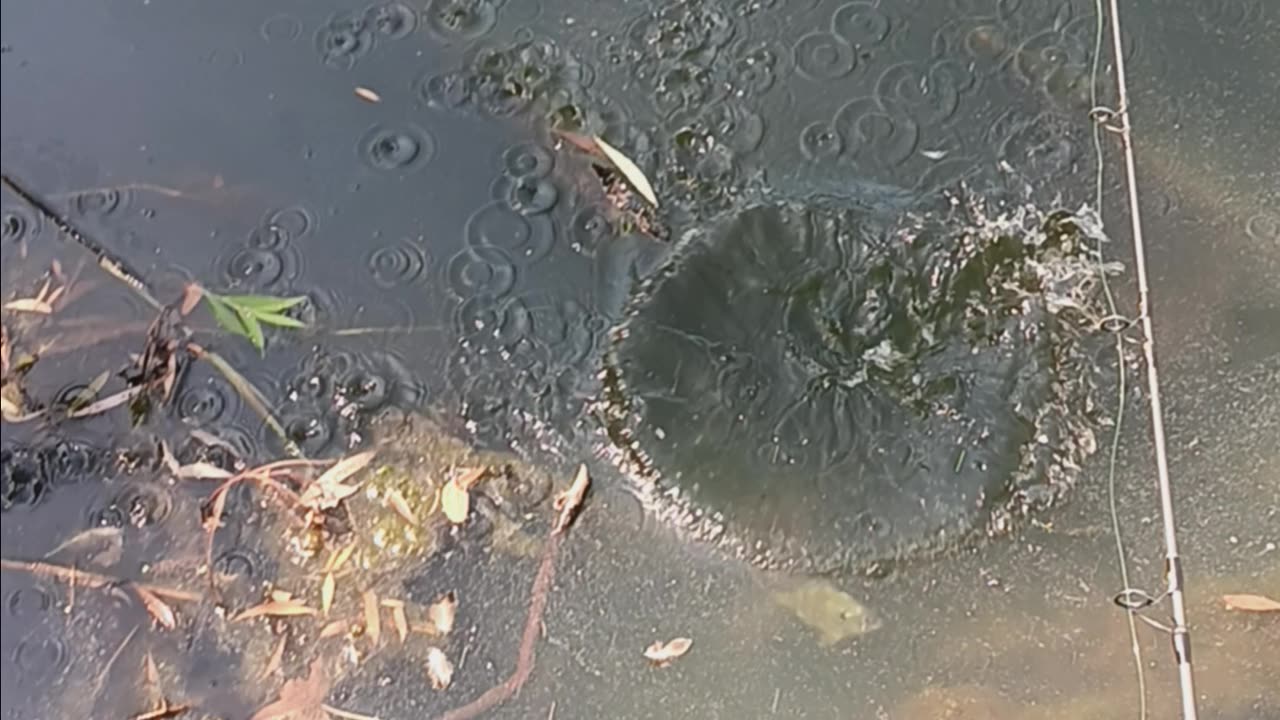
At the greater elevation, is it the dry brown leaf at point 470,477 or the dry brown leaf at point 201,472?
the dry brown leaf at point 470,477

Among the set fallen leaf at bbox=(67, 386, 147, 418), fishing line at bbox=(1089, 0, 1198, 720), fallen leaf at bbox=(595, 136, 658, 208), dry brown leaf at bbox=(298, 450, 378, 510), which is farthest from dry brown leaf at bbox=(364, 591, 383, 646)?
fishing line at bbox=(1089, 0, 1198, 720)

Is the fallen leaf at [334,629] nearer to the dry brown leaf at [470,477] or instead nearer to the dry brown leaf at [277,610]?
the dry brown leaf at [277,610]

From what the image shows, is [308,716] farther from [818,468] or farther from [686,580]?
[818,468]

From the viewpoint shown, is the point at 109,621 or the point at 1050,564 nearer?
the point at 1050,564

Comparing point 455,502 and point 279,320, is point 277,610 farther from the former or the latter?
point 279,320

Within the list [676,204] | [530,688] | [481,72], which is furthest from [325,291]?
[530,688]

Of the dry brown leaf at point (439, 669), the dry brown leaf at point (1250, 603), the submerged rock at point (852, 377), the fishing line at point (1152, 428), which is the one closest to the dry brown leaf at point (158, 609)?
the dry brown leaf at point (439, 669)

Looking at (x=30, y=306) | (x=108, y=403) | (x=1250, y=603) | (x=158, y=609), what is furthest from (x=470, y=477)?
(x=1250, y=603)
